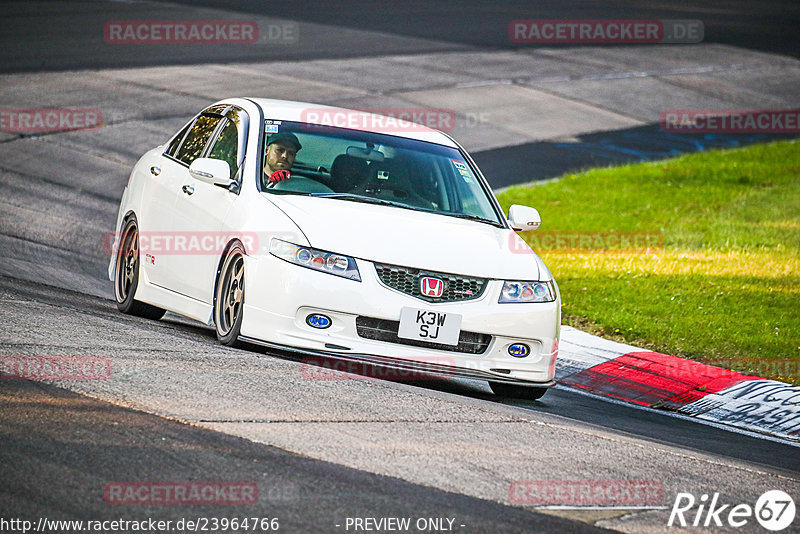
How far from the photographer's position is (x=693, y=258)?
1460cm

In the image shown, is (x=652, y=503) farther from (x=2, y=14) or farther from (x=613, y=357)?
(x=2, y=14)

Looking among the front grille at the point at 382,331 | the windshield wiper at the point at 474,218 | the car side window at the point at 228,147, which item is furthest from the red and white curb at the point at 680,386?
the car side window at the point at 228,147

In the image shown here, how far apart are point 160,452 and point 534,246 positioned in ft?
34.9

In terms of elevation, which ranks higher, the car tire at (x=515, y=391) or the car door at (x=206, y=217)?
the car door at (x=206, y=217)

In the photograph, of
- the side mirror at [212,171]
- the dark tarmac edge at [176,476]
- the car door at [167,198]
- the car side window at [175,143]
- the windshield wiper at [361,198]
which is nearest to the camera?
the dark tarmac edge at [176,476]

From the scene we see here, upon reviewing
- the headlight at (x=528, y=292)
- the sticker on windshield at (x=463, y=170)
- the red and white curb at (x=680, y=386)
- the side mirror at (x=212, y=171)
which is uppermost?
the side mirror at (x=212, y=171)

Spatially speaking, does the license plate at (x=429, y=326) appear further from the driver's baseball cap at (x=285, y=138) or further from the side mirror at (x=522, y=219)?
the driver's baseball cap at (x=285, y=138)

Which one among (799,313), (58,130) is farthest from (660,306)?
(58,130)

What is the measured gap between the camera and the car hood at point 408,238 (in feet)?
25.1

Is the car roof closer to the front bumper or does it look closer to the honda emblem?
the front bumper

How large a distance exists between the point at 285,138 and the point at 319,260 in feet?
4.96

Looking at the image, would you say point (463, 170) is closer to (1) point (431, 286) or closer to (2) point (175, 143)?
(1) point (431, 286)

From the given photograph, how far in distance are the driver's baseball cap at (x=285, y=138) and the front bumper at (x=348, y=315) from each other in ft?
4.11

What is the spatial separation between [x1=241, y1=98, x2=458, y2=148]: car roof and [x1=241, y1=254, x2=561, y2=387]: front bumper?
1.69 meters
